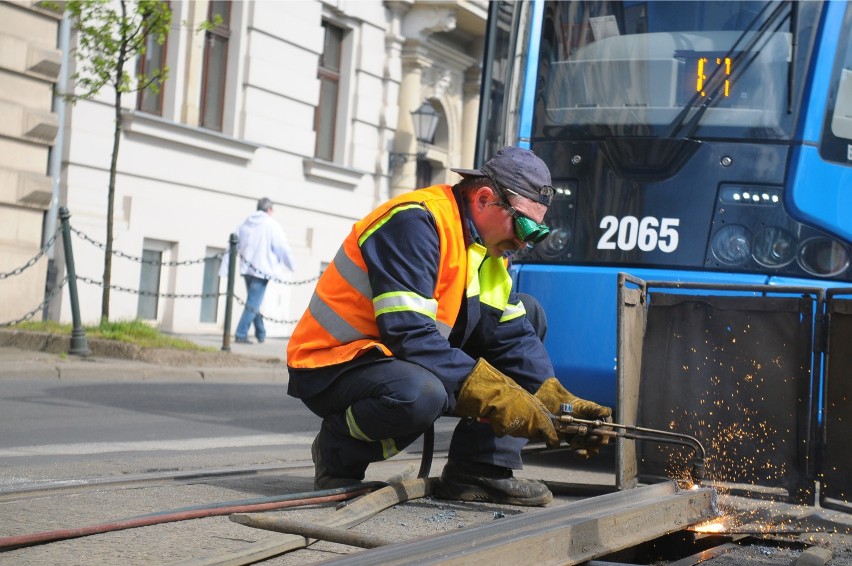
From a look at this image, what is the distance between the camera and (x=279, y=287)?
58.0 ft

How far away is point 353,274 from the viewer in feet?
15.1

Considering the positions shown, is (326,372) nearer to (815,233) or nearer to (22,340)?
(815,233)

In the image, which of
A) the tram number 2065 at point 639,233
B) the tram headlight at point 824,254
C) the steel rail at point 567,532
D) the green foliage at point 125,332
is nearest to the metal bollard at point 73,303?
the green foliage at point 125,332

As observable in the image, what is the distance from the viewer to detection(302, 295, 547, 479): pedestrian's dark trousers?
14.5 feet

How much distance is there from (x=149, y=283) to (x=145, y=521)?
12.0m

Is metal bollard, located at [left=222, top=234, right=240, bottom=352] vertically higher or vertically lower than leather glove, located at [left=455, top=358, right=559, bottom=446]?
higher

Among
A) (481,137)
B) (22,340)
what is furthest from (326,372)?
(22,340)

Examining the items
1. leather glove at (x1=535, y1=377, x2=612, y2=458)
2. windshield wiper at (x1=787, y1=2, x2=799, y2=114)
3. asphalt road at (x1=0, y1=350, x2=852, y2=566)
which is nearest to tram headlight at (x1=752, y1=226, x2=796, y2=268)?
windshield wiper at (x1=787, y1=2, x2=799, y2=114)

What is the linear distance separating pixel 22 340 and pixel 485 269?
8.08 m

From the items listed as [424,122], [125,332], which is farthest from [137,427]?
[424,122]

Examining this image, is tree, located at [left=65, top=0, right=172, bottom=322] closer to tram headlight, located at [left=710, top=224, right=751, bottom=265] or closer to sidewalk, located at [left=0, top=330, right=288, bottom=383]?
sidewalk, located at [left=0, top=330, right=288, bottom=383]

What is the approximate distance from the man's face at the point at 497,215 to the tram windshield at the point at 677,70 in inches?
100

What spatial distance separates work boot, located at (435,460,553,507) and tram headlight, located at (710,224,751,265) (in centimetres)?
214

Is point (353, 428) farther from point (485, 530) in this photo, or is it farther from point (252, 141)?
point (252, 141)
